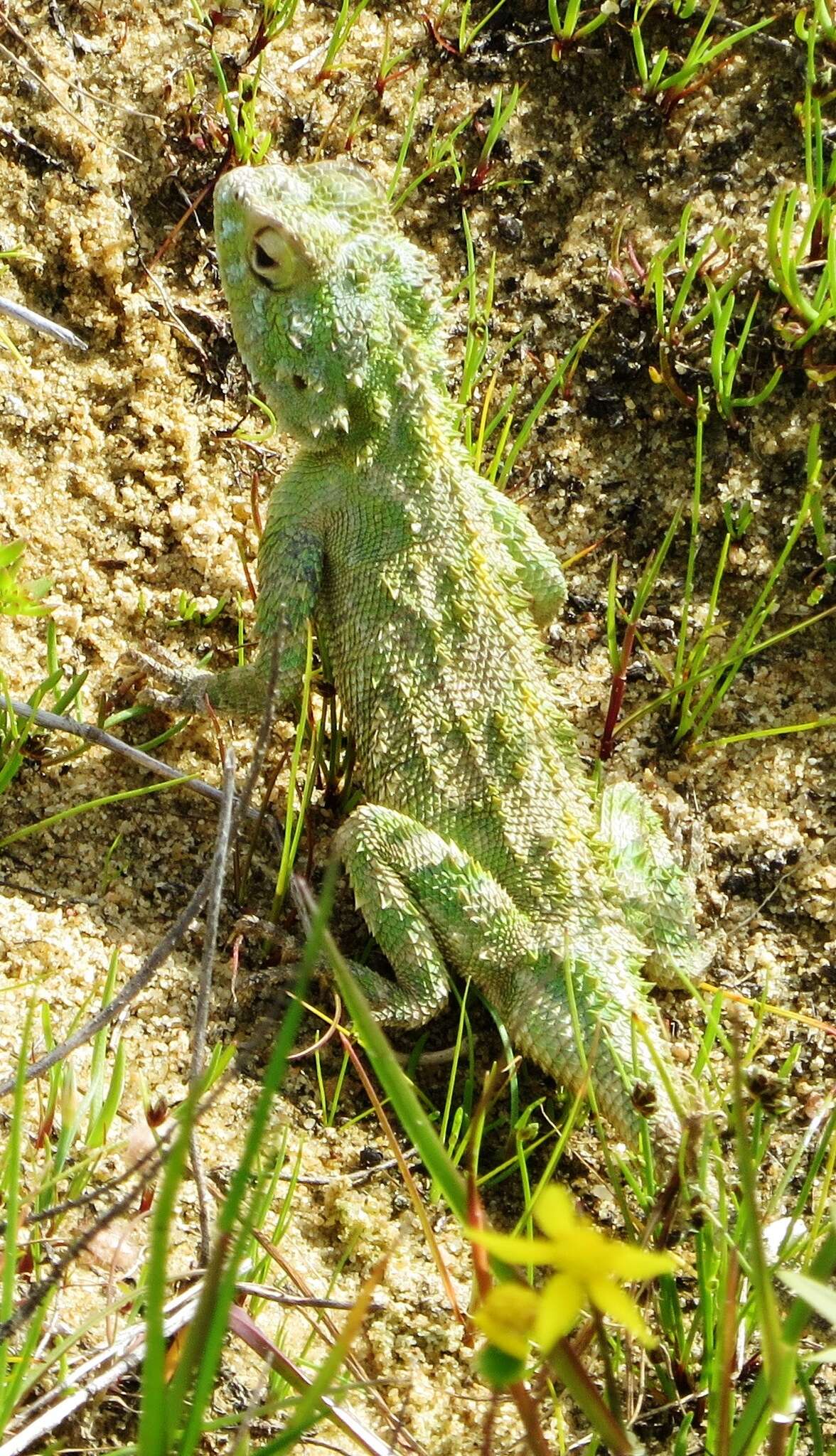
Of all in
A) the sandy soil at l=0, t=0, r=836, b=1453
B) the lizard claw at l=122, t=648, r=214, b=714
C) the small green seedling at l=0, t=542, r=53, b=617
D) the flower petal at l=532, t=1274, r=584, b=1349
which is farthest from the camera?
the lizard claw at l=122, t=648, r=214, b=714

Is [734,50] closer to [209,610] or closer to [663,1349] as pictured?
[209,610]

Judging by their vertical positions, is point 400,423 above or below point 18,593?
above

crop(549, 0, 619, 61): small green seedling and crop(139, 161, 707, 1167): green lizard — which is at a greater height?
crop(549, 0, 619, 61): small green seedling

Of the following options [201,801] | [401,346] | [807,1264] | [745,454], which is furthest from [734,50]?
[807,1264]

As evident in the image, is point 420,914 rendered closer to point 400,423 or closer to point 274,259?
point 400,423

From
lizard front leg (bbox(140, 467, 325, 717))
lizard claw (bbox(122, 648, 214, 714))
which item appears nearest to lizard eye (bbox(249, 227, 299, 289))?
lizard front leg (bbox(140, 467, 325, 717))

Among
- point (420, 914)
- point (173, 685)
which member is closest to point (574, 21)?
point (173, 685)

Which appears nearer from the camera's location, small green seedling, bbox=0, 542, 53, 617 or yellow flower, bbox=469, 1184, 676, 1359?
yellow flower, bbox=469, 1184, 676, 1359

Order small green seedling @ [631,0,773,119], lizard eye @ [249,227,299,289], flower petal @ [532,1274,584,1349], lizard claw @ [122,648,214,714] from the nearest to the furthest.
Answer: flower petal @ [532,1274,584,1349]
lizard eye @ [249,227,299,289]
lizard claw @ [122,648,214,714]
small green seedling @ [631,0,773,119]

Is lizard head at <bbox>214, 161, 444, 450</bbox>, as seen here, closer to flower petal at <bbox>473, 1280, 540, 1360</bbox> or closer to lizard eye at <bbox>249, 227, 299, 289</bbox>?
lizard eye at <bbox>249, 227, 299, 289</bbox>
